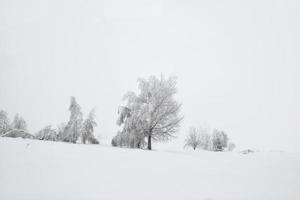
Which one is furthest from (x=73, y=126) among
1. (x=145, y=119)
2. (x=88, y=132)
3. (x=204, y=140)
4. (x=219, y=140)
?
(x=219, y=140)

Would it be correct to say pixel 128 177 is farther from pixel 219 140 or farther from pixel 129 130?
pixel 219 140

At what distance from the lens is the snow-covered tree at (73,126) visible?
20.5m

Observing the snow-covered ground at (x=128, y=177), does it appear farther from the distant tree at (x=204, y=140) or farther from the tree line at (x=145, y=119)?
the distant tree at (x=204, y=140)

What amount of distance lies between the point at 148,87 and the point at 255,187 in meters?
13.2

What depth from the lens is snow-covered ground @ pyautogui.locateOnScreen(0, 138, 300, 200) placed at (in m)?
6.18

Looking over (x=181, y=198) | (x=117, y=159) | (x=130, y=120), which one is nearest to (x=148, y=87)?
(x=130, y=120)

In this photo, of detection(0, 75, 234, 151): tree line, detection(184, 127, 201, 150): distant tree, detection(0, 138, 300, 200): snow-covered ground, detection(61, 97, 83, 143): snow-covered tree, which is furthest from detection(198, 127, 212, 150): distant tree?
detection(0, 138, 300, 200): snow-covered ground

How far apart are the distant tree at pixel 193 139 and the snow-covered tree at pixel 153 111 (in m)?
20.4

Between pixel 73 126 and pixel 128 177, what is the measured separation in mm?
15169

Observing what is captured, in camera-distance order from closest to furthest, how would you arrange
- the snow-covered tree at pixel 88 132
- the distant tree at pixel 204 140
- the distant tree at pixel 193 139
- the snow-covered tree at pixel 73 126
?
the snow-covered tree at pixel 88 132 → the snow-covered tree at pixel 73 126 → the distant tree at pixel 193 139 → the distant tree at pixel 204 140

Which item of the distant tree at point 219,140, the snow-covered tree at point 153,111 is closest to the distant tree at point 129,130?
the snow-covered tree at point 153,111

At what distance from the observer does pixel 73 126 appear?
2066 cm

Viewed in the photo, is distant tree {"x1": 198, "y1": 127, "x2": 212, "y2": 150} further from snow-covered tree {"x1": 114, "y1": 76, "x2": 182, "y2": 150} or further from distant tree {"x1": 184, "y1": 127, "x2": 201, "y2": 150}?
snow-covered tree {"x1": 114, "y1": 76, "x2": 182, "y2": 150}

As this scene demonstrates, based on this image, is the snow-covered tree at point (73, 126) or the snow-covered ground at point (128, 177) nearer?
the snow-covered ground at point (128, 177)
